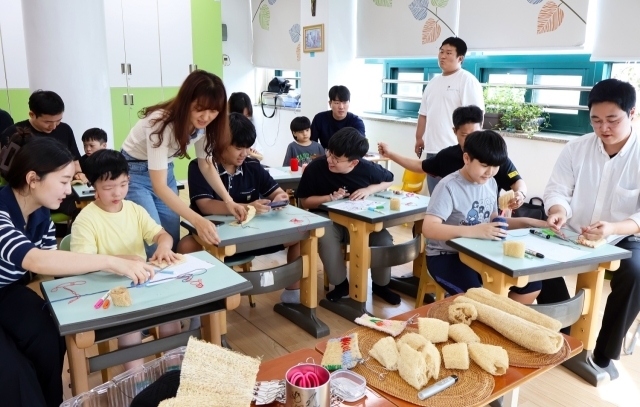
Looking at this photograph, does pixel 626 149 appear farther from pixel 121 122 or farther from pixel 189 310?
pixel 121 122

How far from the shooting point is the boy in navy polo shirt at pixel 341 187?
3.01m

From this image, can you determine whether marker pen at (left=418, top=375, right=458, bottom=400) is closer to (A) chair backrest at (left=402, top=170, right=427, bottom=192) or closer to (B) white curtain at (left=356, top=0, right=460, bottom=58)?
(A) chair backrest at (left=402, top=170, right=427, bottom=192)

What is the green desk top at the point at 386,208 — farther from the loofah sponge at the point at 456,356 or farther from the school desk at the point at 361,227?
the loofah sponge at the point at 456,356

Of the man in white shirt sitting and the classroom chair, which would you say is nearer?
the man in white shirt sitting

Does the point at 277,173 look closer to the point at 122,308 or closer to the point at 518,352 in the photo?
the point at 122,308

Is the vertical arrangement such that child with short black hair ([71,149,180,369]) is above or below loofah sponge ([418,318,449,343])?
above

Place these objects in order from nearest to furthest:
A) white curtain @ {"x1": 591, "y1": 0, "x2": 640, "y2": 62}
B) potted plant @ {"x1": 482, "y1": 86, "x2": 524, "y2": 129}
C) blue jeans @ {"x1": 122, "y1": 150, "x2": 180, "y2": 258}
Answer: blue jeans @ {"x1": 122, "y1": 150, "x2": 180, "y2": 258}, white curtain @ {"x1": 591, "y1": 0, "x2": 640, "y2": 62}, potted plant @ {"x1": 482, "y1": 86, "x2": 524, "y2": 129}

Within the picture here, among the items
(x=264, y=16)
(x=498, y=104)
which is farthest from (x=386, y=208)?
(x=264, y=16)

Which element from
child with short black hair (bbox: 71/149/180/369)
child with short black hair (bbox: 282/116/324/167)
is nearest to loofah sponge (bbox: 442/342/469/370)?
child with short black hair (bbox: 71/149/180/369)

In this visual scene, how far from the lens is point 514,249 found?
195cm

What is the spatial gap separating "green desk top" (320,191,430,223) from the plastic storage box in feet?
4.85

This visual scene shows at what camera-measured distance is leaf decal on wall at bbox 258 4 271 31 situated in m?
7.54

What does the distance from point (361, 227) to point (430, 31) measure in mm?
3006

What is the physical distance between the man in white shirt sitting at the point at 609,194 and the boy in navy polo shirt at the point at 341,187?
1013mm
